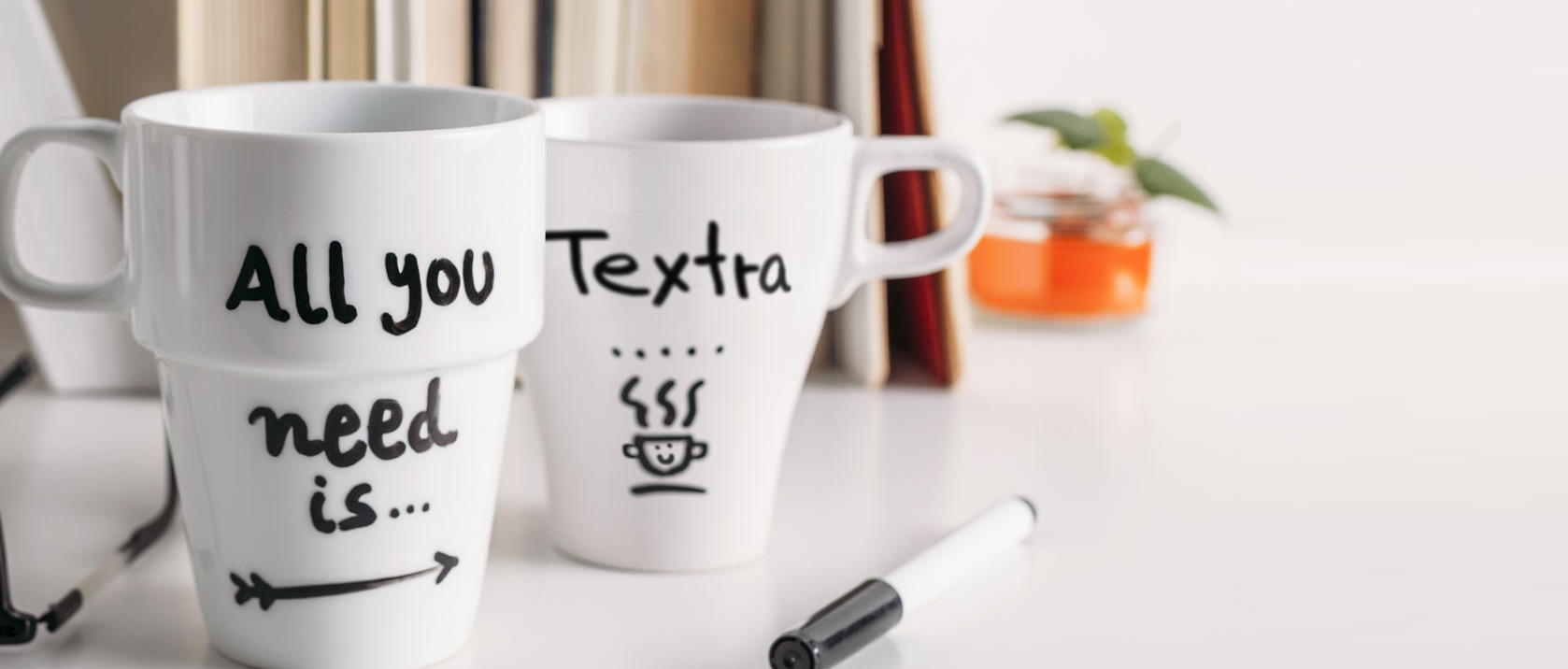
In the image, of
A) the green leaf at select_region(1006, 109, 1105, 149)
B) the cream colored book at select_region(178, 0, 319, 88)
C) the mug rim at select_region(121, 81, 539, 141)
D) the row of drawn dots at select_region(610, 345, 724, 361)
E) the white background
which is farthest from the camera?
the white background

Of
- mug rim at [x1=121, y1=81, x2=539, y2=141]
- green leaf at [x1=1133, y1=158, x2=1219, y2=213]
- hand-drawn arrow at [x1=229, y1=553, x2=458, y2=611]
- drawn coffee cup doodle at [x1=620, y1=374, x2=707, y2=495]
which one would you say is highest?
mug rim at [x1=121, y1=81, x2=539, y2=141]

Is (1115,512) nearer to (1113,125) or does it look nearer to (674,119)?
(674,119)

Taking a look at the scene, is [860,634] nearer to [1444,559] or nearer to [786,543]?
[786,543]

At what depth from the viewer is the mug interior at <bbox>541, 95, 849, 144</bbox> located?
0.53 m

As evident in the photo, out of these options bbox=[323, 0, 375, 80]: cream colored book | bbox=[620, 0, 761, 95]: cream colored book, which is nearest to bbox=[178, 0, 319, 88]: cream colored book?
bbox=[323, 0, 375, 80]: cream colored book

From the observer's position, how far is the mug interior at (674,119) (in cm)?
53

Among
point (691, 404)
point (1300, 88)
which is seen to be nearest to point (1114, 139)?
point (1300, 88)

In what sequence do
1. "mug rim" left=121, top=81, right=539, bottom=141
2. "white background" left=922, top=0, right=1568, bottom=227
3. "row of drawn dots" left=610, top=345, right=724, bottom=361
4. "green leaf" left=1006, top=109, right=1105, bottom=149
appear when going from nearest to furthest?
"mug rim" left=121, top=81, right=539, bottom=141
"row of drawn dots" left=610, top=345, right=724, bottom=361
"green leaf" left=1006, top=109, right=1105, bottom=149
"white background" left=922, top=0, right=1568, bottom=227

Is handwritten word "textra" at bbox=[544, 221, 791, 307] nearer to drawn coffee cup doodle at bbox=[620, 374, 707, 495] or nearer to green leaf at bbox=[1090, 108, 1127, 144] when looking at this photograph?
drawn coffee cup doodle at bbox=[620, 374, 707, 495]

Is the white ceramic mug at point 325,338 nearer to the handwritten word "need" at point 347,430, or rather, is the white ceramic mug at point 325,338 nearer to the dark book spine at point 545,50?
the handwritten word "need" at point 347,430

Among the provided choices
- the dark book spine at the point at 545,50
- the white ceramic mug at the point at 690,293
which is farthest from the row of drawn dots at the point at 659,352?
the dark book spine at the point at 545,50

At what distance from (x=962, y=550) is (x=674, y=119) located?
202mm

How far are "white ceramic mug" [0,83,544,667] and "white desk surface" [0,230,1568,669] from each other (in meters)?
0.04

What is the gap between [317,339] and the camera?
39 cm
